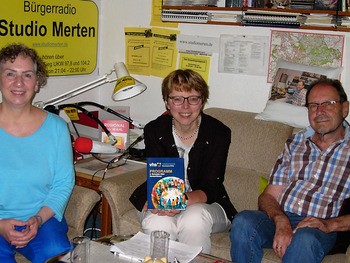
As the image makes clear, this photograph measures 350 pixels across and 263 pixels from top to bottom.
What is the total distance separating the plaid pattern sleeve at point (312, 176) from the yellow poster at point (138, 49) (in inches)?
53.8

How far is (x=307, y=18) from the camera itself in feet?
8.48

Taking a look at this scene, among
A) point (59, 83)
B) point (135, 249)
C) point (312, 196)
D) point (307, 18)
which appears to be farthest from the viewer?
point (59, 83)

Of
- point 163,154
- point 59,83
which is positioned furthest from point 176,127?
point 59,83

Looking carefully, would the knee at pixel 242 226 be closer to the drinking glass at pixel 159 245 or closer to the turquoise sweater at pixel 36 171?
the drinking glass at pixel 159 245

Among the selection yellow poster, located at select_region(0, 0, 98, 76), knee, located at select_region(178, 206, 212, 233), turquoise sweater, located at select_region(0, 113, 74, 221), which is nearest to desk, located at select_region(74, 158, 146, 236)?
turquoise sweater, located at select_region(0, 113, 74, 221)

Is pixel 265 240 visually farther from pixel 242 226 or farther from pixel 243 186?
pixel 243 186

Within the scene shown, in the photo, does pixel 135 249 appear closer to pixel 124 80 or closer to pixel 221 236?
pixel 221 236

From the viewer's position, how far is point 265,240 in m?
2.12

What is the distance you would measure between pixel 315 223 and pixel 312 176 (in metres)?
0.28

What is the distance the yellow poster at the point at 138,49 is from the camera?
3.29m

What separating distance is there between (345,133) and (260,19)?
0.85m

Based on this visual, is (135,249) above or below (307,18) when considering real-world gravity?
below

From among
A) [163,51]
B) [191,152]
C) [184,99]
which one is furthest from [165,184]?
[163,51]

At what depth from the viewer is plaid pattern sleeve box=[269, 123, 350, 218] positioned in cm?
214
